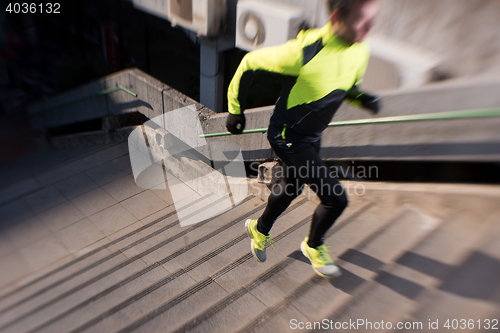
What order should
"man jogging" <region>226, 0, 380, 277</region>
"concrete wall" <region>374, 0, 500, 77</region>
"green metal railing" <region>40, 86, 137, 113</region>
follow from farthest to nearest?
1. "green metal railing" <region>40, 86, 137, 113</region>
2. "concrete wall" <region>374, 0, 500, 77</region>
3. "man jogging" <region>226, 0, 380, 277</region>

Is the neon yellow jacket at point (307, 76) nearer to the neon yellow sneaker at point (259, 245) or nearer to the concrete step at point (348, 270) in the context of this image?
the neon yellow sneaker at point (259, 245)

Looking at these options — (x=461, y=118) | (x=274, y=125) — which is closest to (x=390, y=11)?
(x=461, y=118)

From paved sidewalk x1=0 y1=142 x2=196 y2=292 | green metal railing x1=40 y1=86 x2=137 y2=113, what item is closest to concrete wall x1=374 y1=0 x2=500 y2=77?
paved sidewalk x1=0 y1=142 x2=196 y2=292

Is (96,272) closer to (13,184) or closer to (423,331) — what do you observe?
(423,331)

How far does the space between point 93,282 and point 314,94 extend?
2613mm

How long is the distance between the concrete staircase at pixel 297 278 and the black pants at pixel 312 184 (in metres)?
0.45

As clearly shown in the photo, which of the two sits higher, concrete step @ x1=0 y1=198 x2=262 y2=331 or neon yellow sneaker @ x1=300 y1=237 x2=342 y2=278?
neon yellow sneaker @ x1=300 y1=237 x2=342 y2=278

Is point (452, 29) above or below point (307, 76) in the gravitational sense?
above

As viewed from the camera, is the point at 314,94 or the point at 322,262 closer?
the point at 314,94

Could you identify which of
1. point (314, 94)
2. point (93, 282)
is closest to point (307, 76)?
point (314, 94)

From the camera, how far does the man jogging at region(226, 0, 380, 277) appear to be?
2.08 m

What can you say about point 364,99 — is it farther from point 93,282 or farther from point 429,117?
point 93,282

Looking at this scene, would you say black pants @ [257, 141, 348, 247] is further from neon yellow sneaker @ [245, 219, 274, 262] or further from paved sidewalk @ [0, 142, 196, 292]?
paved sidewalk @ [0, 142, 196, 292]

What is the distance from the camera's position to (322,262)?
8.72 ft
